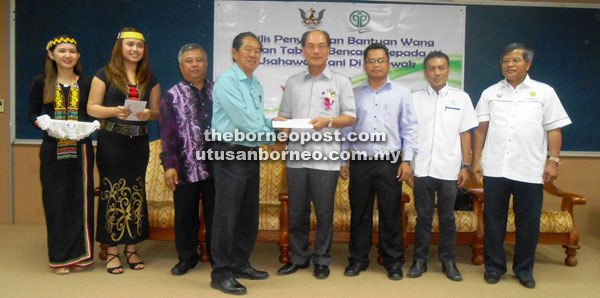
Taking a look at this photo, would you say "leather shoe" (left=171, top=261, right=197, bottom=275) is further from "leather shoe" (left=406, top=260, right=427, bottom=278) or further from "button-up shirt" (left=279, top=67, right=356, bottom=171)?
"leather shoe" (left=406, top=260, right=427, bottom=278)

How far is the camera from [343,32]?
480 cm

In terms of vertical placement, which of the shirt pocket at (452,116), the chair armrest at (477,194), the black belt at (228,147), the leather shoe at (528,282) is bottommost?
the leather shoe at (528,282)

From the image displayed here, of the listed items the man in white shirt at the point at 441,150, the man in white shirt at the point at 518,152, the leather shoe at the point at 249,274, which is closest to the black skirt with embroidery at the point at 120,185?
the leather shoe at the point at 249,274

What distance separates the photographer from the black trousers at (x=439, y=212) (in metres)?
3.29

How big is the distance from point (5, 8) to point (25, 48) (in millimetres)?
441

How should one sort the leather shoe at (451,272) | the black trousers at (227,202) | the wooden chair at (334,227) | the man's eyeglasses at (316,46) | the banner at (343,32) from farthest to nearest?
the banner at (343,32) < the wooden chair at (334,227) < the leather shoe at (451,272) < the man's eyeglasses at (316,46) < the black trousers at (227,202)

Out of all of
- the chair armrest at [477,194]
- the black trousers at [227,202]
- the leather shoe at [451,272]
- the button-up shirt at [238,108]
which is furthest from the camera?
the chair armrest at [477,194]

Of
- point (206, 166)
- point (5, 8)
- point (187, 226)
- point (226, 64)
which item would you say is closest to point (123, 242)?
point (187, 226)

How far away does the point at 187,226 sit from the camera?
132 inches

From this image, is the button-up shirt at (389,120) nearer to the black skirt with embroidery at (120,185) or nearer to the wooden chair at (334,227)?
the wooden chair at (334,227)

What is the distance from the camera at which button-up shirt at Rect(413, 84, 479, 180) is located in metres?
3.25

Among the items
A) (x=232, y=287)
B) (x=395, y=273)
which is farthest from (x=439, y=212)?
(x=232, y=287)

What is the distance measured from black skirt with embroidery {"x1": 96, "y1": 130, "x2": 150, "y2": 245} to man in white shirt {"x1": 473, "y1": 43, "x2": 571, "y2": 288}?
8.00 feet

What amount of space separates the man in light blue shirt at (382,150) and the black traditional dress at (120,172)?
1.48 meters
